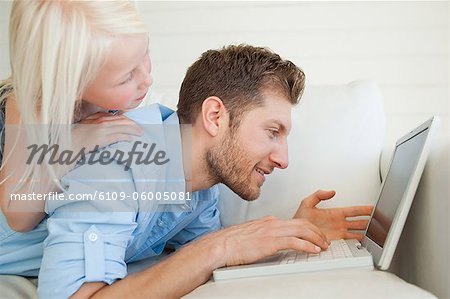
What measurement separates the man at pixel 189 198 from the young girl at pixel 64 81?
0.08 m

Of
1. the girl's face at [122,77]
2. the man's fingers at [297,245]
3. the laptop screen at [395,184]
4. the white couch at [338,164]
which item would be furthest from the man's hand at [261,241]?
the girl's face at [122,77]

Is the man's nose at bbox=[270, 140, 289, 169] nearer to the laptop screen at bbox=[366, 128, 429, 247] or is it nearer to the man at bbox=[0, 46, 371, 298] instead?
the man at bbox=[0, 46, 371, 298]

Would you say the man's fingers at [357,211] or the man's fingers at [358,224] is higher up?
the man's fingers at [357,211]

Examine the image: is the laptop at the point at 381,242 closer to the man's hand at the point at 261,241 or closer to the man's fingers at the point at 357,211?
the man's hand at the point at 261,241

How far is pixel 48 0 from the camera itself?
4.25ft

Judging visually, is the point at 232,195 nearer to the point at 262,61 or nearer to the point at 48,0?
the point at 262,61

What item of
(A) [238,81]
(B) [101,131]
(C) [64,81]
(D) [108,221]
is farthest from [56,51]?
(A) [238,81]

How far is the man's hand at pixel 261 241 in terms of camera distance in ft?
4.19

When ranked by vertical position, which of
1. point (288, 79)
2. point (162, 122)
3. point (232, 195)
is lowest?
point (232, 195)

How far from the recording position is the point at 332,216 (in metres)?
1.63

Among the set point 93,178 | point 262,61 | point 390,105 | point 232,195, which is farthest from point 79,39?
point 390,105

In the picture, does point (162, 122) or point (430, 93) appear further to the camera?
point (430, 93)

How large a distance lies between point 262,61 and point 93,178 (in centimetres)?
60

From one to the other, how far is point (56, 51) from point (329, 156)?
80 cm
